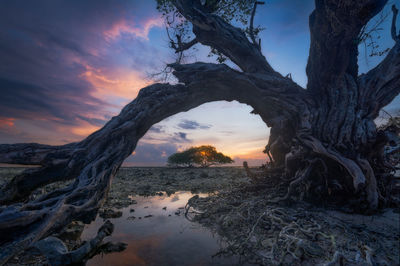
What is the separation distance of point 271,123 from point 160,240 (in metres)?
5.69

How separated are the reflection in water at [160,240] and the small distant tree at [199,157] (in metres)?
27.2

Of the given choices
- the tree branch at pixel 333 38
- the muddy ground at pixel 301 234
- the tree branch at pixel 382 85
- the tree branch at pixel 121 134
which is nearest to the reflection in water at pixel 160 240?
the muddy ground at pixel 301 234

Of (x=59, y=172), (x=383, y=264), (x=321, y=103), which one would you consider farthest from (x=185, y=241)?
(x=321, y=103)

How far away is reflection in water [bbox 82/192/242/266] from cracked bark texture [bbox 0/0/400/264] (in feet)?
3.05

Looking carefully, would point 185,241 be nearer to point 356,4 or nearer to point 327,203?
point 327,203

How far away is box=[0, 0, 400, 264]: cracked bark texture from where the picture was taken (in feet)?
13.0

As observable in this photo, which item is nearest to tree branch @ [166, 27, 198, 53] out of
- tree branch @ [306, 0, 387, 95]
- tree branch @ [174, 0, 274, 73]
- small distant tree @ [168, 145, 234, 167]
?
tree branch @ [174, 0, 274, 73]

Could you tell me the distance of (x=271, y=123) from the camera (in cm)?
746

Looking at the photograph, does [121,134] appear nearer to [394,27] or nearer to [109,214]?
[109,214]

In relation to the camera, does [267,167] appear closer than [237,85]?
No

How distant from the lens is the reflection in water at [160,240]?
2.92 meters

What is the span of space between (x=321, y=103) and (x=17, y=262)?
26.0 feet

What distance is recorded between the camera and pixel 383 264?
2545 millimetres

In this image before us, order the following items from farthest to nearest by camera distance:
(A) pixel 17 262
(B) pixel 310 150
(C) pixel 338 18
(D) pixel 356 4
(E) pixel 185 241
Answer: (B) pixel 310 150 < (C) pixel 338 18 < (D) pixel 356 4 < (E) pixel 185 241 < (A) pixel 17 262
